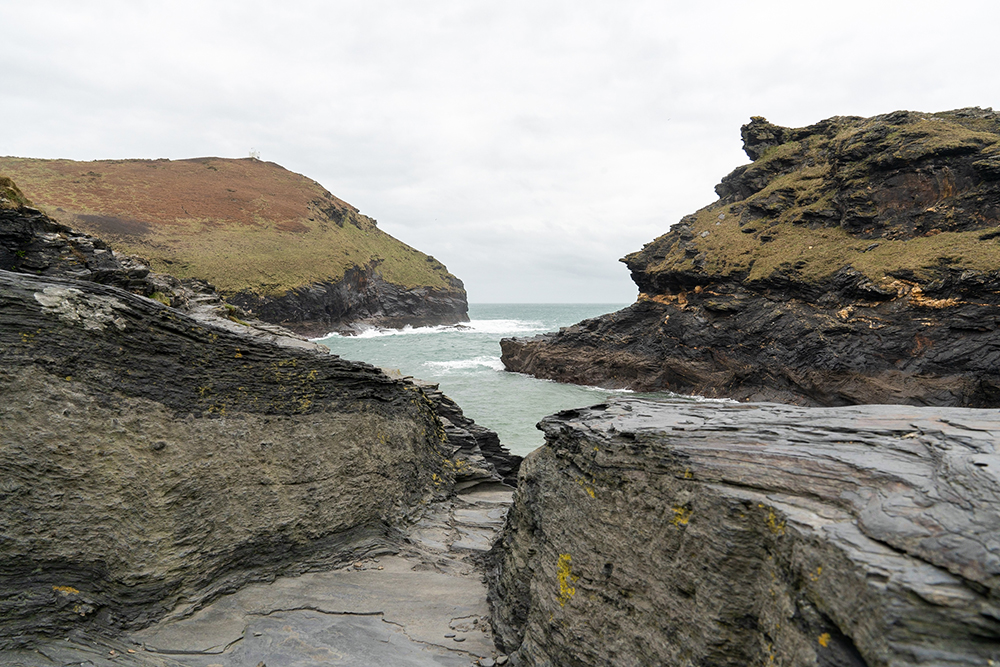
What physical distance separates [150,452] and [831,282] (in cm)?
3959

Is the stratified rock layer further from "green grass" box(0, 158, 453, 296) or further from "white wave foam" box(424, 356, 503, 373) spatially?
"green grass" box(0, 158, 453, 296)

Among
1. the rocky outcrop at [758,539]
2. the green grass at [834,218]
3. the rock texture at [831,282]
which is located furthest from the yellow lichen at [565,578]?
the green grass at [834,218]

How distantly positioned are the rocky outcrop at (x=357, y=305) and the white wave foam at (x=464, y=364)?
955 inches

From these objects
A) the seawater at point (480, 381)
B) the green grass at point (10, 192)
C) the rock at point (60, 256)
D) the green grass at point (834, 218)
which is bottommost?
the seawater at point (480, 381)

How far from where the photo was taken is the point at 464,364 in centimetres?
5753

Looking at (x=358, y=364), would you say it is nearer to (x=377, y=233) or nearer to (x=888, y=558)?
(x=888, y=558)

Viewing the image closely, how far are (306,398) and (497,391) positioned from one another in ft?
107

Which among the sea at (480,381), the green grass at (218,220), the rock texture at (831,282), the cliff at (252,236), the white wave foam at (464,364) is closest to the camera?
the rock texture at (831,282)

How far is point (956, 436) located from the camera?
4398 mm

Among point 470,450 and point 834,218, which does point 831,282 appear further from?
point 470,450

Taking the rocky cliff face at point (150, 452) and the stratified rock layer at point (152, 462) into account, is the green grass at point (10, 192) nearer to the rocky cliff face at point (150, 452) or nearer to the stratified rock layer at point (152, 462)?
the rocky cliff face at point (150, 452)

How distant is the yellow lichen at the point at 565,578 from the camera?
258 inches

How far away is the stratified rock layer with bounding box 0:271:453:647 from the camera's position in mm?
6527

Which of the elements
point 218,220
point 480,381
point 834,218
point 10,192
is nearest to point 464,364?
point 480,381
